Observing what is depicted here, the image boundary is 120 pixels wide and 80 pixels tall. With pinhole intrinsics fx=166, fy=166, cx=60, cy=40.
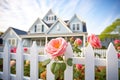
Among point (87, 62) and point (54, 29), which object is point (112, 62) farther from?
point (54, 29)

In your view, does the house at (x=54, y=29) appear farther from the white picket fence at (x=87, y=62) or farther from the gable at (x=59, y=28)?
the white picket fence at (x=87, y=62)

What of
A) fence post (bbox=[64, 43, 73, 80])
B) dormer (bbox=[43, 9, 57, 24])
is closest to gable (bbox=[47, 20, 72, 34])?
dormer (bbox=[43, 9, 57, 24])

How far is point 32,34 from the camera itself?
639 inches

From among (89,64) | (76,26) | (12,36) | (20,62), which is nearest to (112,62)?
(89,64)

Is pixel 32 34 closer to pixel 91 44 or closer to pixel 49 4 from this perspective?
pixel 49 4

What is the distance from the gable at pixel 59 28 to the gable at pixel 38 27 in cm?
84

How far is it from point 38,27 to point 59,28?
240cm

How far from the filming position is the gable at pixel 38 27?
1595 cm

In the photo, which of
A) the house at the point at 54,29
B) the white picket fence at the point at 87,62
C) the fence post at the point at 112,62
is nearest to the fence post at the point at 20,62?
the white picket fence at the point at 87,62

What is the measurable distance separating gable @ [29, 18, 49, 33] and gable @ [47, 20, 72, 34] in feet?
2.75

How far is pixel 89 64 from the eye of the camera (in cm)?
130

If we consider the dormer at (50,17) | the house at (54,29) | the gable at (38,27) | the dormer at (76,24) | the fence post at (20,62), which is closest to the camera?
the fence post at (20,62)

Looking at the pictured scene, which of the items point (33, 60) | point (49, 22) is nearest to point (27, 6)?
point (49, 22)

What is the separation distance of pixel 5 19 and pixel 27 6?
3.23 meters
